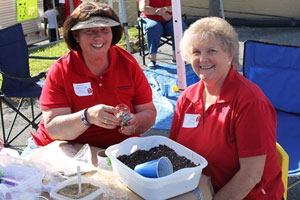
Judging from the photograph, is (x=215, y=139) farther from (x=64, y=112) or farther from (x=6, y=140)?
(x=6, y=140)

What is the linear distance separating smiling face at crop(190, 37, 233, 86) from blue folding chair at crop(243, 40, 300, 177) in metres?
1.35

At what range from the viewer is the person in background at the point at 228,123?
1.79 m

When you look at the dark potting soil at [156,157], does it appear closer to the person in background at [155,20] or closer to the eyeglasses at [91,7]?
the eyeglasses at [91,7]

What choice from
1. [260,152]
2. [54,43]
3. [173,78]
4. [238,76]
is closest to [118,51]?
[238,76]

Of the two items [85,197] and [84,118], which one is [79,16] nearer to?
[84,118]

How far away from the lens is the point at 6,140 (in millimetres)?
4172

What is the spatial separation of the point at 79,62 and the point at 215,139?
3.33ft

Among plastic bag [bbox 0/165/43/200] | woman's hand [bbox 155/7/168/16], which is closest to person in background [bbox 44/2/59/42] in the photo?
woman's hand [bbox 155/7/168/16]

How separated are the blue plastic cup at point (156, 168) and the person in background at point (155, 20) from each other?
197 inches

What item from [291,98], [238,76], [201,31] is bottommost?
[291,98]

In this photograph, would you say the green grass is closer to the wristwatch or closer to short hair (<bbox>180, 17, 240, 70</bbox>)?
the wristwatch

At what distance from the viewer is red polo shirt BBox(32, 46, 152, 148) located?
2.29 meters

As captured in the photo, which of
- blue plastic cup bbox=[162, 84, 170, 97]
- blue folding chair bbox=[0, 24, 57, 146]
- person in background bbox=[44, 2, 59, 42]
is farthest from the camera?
person in background bbox=[44, 2, 59, 42]

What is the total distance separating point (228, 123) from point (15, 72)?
3.24 metres
